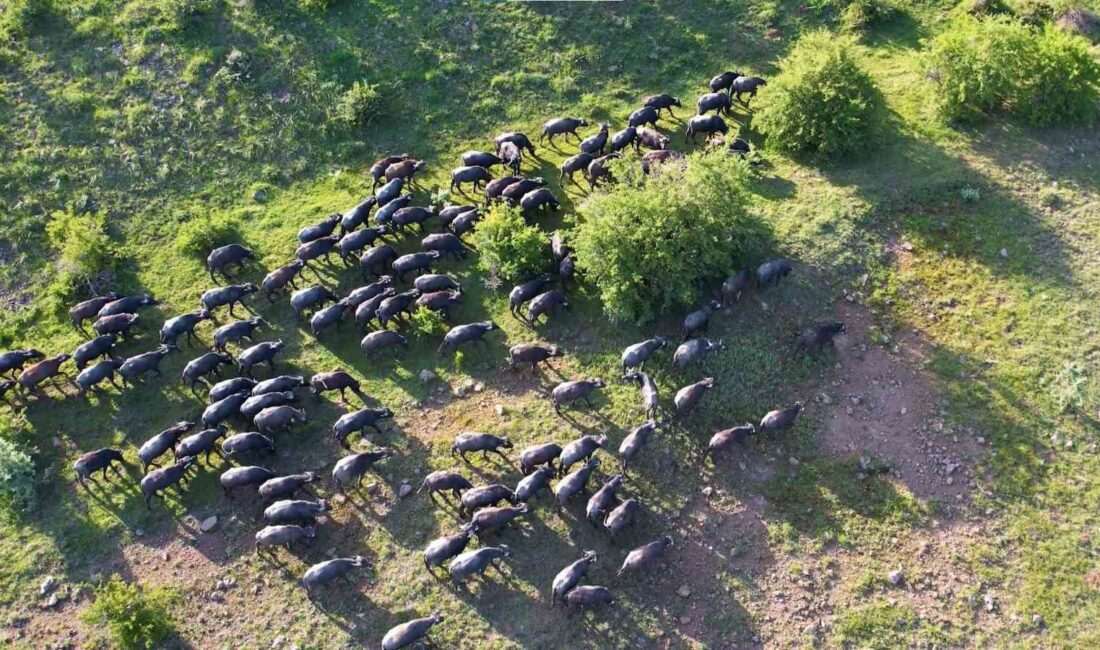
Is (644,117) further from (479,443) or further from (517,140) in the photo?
(479,443)

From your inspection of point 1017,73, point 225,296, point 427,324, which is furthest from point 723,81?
point 225,296

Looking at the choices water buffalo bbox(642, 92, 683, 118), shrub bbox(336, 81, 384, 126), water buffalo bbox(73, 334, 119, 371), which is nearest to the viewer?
water buffalo bbox(73, 334, 119, 371)

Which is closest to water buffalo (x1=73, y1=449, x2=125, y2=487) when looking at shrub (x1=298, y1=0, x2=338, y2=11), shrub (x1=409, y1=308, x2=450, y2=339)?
shrub (x1=409, y1=308, x2=450, y2=339)

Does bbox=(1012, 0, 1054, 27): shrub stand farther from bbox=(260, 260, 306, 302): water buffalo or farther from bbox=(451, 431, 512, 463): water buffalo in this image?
bbox=(260, 260, 306, 302): water buffalo

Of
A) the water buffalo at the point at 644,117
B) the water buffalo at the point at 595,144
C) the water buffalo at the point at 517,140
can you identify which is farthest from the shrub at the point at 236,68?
the water buffalo at the point at 644,117

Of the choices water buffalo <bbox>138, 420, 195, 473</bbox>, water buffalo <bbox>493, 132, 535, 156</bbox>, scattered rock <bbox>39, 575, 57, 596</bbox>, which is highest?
water buffalo <bbox>493, 132, 535, 156</bbox>

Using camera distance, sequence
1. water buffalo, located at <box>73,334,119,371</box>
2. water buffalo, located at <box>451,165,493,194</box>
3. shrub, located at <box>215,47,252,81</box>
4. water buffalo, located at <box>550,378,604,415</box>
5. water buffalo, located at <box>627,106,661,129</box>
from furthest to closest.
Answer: shrub, located at <box>215,47,252,81</box>, water buffalo, located at <box>627,106,661,129</box>, water buffalo, located at <box>451,165,493,194</box>, water buffalo, located at <box>73,334,119,371</box>, water buffalo, located at <box>550,378,604,415</box>

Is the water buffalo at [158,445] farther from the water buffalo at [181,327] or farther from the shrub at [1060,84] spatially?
the shrub at [1060,84]
